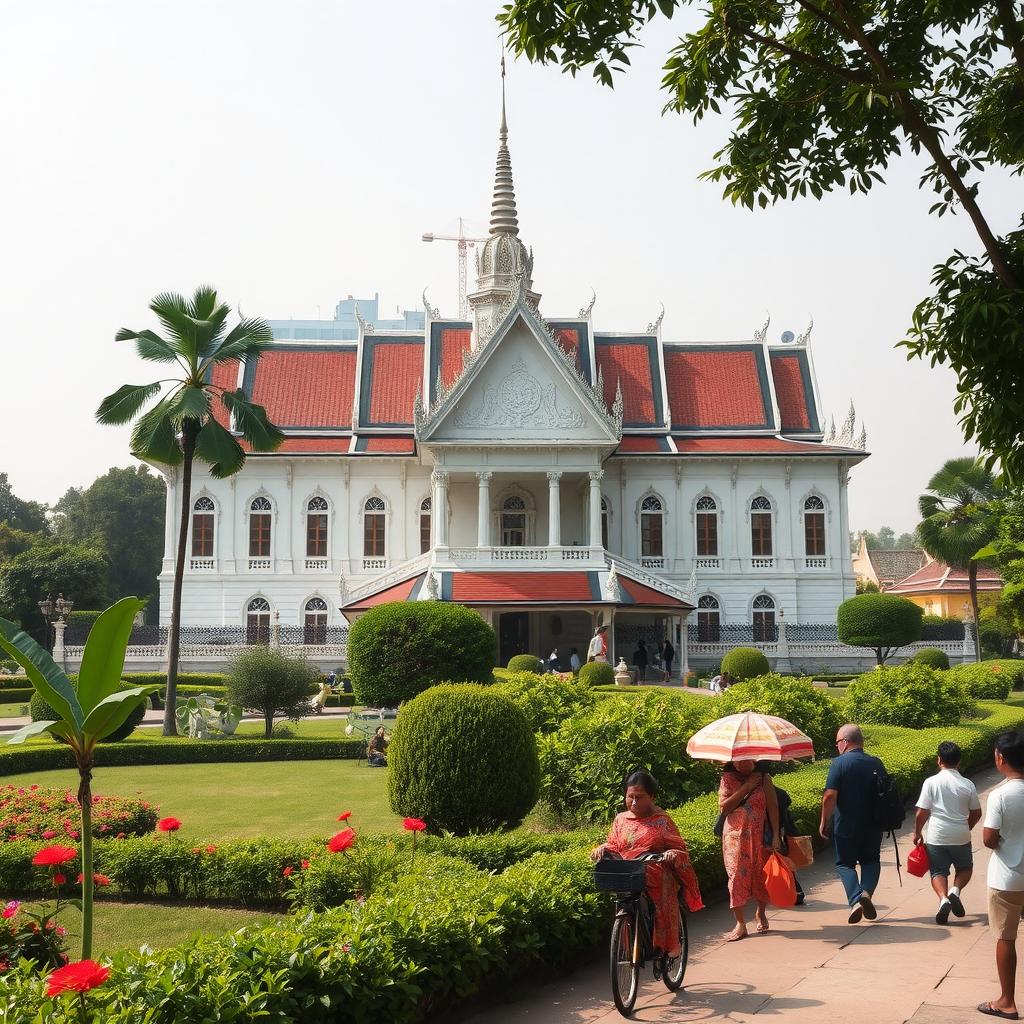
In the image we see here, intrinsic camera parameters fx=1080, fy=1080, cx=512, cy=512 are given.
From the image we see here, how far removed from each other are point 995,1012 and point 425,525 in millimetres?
32777

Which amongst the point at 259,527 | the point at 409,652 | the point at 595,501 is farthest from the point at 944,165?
the point at 259,527

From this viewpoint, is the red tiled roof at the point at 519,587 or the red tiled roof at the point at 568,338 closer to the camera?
the red tiled roof at the point at 519,587

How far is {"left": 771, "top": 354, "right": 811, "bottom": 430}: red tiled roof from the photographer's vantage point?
39938 mm

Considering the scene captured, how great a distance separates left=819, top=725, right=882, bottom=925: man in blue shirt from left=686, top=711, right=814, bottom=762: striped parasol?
1.19ft

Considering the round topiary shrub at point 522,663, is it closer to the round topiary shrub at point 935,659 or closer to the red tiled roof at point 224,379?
the round topiary shrub at point 935,659

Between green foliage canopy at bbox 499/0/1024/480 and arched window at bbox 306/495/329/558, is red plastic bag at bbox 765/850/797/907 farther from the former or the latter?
arched window at bbox 306/495/329/558

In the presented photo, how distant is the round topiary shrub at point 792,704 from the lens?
13.9m

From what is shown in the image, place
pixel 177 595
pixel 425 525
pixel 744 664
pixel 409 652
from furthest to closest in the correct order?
1. pixel 425 525
2. pixel 744 664
3. pixel 177 595
4. pixel 409 652

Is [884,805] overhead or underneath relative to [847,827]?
overhead

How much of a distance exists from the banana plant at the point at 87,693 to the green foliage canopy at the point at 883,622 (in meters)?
29.2

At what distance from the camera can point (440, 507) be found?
3412 centimetres

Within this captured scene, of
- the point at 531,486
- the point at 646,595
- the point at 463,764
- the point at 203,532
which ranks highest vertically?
the point at 531,486

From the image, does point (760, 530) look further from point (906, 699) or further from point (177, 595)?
point (177, 595)

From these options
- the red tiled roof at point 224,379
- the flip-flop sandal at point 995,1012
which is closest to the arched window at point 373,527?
the red tiled roof at point 224,379
